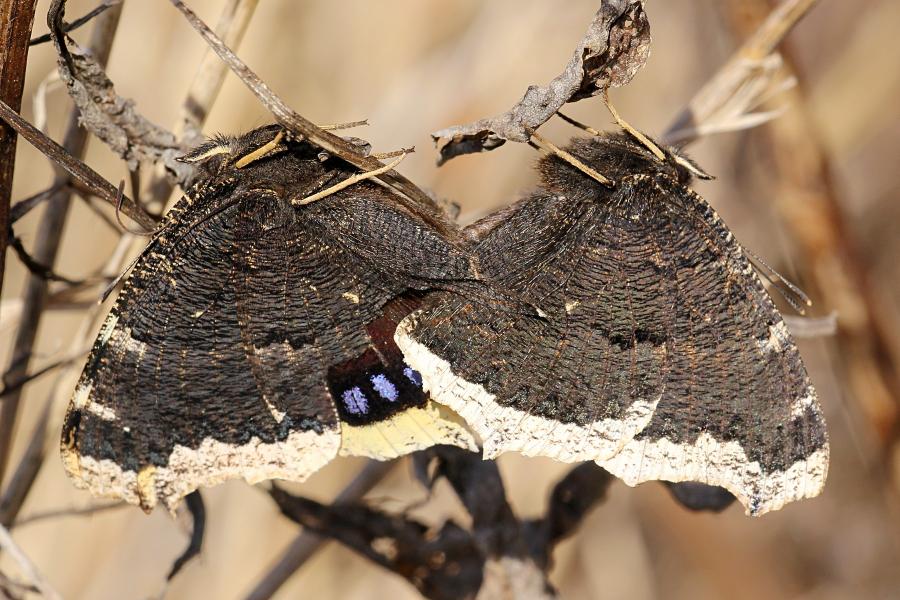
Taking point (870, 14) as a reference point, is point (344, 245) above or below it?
below

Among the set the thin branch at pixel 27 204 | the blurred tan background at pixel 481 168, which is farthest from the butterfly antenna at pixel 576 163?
the thin branch at pixel 27 204

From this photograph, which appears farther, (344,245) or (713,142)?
(713,142)

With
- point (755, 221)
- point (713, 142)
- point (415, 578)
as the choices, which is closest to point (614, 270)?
point (415, 578)

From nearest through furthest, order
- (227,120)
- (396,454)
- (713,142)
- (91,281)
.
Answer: (396,454)
(91,281)
(227,120)
(713,142)

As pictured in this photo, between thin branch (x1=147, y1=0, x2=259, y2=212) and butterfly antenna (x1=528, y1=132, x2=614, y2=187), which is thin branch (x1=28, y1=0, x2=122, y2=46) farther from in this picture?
butterfly antenna (x1=528, y1=132, x2=614, y2=187)

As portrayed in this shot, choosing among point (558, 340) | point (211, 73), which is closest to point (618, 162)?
point (558, 340)

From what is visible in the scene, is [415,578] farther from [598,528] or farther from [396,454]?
[598,528]
